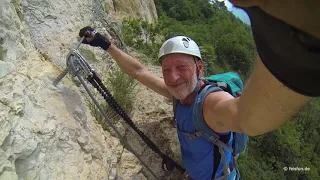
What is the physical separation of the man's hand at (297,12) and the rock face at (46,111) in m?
1.44

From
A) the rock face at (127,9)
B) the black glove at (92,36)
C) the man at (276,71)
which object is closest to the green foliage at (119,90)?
Result: the black glove at (92,36)

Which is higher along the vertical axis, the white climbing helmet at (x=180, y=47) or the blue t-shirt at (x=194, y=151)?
the white climbing helmet at (x=180, y=47)

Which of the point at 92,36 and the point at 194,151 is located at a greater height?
→ the point at 92,36

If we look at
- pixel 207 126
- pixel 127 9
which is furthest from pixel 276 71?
pixel 127 9

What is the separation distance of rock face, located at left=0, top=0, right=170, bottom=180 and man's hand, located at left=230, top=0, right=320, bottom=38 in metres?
1.44

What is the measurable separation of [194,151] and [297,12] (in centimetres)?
198

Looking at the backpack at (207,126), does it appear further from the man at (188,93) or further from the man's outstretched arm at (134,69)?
the man's outstretched arm at (134,69)

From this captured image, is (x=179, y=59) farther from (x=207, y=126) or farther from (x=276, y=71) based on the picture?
(x=276, y=71)

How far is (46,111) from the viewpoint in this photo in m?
2.17

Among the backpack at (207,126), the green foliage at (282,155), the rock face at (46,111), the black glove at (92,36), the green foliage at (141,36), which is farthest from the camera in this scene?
the green foliage at (282,155)

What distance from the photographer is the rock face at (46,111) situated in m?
1.81

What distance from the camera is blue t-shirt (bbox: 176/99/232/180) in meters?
2.55

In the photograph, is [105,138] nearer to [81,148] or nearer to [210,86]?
[81,148]

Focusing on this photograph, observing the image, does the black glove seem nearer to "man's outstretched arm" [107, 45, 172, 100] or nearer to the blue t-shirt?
"man's outstretched arm" [107, 45, 172, 100]
